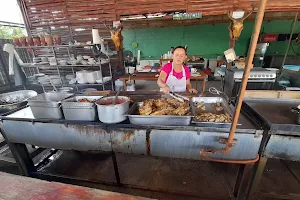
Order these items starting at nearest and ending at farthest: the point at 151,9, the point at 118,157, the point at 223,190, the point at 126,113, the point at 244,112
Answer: the point at 126,113 < the point at 244,112 < the point at 223,190 < the point at 118,157 < the point at 151,9

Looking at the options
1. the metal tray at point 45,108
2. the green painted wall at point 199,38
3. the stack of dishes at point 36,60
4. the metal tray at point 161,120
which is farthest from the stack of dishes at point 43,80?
the green painted wall at point 199,38

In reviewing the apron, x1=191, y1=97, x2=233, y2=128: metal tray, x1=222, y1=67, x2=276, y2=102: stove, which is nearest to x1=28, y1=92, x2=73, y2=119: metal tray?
x1=191, y1=97, x2=233, y2=128: metal tray

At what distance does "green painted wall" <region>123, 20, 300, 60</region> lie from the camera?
8.48 m

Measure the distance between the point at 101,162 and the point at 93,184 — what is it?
0.54 meters

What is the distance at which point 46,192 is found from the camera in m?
1.03

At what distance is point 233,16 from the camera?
404 cm

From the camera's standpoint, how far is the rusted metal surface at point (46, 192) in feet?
3.25

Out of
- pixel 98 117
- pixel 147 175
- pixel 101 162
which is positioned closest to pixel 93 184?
pixel 101 162

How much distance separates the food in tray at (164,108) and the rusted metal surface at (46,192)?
0.95m

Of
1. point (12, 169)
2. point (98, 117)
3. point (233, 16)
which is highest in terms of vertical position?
point (233, 16)

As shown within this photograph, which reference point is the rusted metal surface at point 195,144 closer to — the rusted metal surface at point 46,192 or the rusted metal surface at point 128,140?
the rusted metal surface at point 128,140

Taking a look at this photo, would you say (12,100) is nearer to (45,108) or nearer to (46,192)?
(45,108)

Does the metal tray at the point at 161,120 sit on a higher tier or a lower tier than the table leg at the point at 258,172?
higher

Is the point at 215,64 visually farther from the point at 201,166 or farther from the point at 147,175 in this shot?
the point at 147,175
